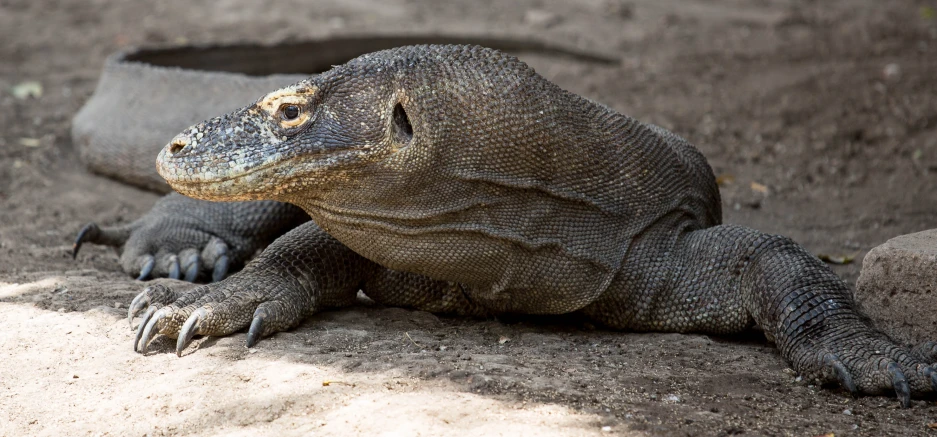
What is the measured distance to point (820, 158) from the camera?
7309mm

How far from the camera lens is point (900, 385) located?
3.28m

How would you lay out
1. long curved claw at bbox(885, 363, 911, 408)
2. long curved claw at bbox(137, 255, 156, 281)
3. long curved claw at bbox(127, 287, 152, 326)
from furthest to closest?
long curved claw at bbox(137, 255, 156, 281) → long curved claw at bbox(127, 287, 152, 326) → long curved claw at bbox(885, 363, 911, 408)

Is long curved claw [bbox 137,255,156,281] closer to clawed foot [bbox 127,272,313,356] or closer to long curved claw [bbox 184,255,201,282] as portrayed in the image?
long curved claw [bbox 184,255,201,282]

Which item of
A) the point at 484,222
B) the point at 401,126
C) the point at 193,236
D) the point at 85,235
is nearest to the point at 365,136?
the point at 401,126

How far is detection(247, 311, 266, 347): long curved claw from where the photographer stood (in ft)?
11.9

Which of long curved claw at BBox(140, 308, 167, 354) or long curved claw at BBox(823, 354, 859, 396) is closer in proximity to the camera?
long curved claw at BBox(823, 354, 859, 396)

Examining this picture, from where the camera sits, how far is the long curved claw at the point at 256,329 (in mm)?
3627

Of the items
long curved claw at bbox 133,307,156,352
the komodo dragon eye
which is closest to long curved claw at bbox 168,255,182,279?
long curved claw at bbox 133,307,156,352

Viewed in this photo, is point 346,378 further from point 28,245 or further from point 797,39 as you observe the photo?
point 797,39

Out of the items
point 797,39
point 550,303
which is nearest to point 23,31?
point 797,39

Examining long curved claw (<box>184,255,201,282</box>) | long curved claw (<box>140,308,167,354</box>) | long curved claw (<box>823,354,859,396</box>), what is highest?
long curved claw (<box>823,354,859,396</box>)

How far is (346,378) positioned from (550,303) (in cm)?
101

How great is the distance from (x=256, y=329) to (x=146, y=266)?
150 cm

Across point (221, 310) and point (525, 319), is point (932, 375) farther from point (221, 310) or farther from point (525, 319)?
point (221, 310)
